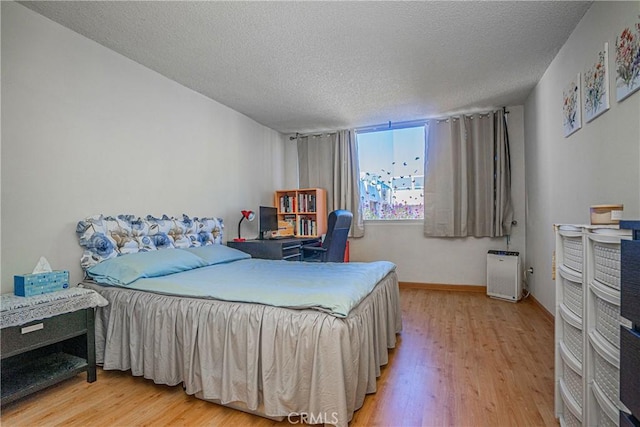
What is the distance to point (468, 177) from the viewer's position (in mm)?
4223

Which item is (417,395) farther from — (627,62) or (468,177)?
(468,177)

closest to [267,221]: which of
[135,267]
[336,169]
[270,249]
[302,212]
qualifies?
[302,212]

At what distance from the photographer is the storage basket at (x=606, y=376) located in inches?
41.8

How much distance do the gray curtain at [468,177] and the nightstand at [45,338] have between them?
12.9ft

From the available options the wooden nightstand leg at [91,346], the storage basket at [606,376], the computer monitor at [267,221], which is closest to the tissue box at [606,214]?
the storage basket at [606,376]

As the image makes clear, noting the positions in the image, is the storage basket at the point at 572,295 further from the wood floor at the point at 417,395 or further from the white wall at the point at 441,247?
the white wall at the point at 441,247

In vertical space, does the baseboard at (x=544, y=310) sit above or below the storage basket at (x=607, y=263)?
below

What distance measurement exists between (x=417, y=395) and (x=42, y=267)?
2.46m

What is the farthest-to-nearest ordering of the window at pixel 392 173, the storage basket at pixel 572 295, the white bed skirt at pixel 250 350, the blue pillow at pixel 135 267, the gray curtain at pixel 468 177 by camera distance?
the window at pixel 392 173 < the gray curtain at pixel 468 177 < the blue pillow at pixel 135 267 < the white bed skirt at pixel 250 350 < the storage basket at pixel 572 295

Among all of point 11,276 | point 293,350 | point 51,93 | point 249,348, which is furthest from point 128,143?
point 293,350

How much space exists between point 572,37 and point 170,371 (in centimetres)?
365

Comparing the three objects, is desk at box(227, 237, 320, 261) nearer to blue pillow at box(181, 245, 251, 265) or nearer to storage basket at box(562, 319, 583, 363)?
blue pillow at box(181, 245, 251, 265)

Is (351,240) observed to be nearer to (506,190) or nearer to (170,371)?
(506,190)

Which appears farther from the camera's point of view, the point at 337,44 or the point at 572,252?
the point at 337,44
